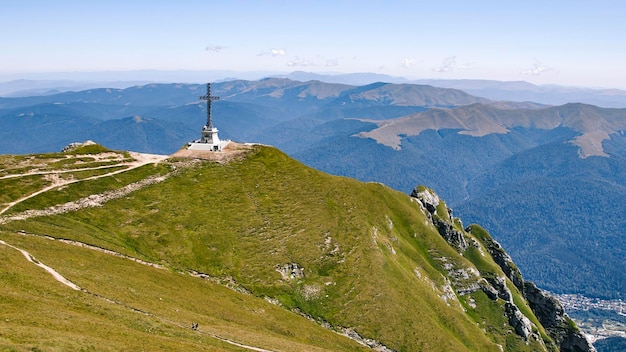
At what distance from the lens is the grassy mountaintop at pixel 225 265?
2232 inches

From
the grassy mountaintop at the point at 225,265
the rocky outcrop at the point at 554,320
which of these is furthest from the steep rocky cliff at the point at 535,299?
the grassy mountaintop at the point at 225,265

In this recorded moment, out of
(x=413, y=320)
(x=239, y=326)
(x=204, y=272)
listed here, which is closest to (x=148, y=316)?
(x=239, y=326)

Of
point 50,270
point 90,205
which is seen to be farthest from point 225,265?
point 50,270

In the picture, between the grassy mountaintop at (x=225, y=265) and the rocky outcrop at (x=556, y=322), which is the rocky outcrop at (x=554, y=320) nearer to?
the rocky outcrop at (x=556, y=322)

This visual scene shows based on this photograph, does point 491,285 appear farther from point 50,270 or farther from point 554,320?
Result: point 50,270

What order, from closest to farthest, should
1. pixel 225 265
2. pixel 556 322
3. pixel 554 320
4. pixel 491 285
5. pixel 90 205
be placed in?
pixel 90 205 < pixel 225 265 < pixel 491 285 < pixel 556 322 < pixel 554 320

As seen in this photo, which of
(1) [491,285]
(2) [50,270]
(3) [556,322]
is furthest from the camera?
(3) [556,322]

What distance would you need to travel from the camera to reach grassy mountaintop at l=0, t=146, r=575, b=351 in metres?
56.7

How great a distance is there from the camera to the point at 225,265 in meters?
100

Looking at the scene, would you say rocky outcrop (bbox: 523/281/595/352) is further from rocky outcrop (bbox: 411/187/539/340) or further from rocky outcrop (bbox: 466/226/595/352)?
rocky outcrop (bbox: 411/187/539/340)

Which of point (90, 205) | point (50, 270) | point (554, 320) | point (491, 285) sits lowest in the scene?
point (554, 320)

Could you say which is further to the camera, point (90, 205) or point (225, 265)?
point (225, 265)

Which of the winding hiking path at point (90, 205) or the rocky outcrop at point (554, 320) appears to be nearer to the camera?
the winding hiking path at point (90, 205)

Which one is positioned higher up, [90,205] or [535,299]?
[90,205]
